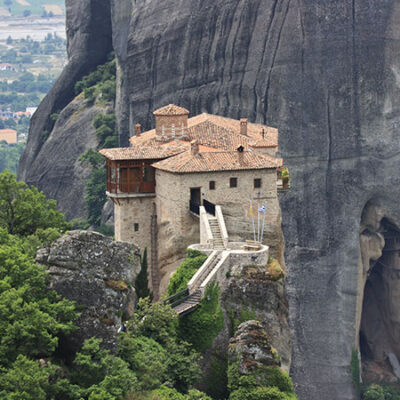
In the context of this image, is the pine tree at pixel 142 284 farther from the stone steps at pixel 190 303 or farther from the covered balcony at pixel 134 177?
the stone steps at pixel 190 303

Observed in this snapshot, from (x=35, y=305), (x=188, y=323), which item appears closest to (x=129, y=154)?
(x=188, y=323)

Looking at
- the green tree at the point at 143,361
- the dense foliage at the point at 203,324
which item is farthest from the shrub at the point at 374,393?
the green tree at the point at 143,361

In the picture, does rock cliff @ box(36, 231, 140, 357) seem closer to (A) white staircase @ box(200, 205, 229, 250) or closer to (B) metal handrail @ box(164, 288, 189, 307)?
(B) metal handrail @ box(164, 288, 189, 307)

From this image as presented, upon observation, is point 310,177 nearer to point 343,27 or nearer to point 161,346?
point 343,27

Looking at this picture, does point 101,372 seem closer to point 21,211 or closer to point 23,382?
point 23,382

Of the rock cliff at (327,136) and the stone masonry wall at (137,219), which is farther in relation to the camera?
the rock cliff at (327,136)

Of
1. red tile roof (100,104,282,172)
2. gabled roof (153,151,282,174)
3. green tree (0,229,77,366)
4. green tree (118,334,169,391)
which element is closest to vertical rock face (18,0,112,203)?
red tile roof (100,104,282,172)

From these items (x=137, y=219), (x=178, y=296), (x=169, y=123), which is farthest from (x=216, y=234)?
(x=169, y=123)

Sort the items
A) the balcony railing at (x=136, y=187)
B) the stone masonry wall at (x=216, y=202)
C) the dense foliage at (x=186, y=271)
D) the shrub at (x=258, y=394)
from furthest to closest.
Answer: the balcony railing at (x=136, y=187) < the stone masonry wall at (x=216, y=202) < the dense foliage at (x=186, y=271) < the shrub at (x=258, y=394)
